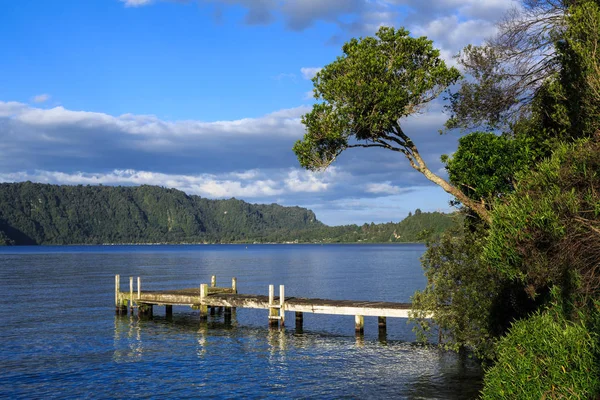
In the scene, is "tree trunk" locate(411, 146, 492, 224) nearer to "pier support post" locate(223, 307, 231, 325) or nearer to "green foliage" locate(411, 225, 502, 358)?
"green foliage" locate(411, 225, 502, 358)

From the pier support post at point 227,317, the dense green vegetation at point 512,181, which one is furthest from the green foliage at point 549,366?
the pier support post at point 227,317

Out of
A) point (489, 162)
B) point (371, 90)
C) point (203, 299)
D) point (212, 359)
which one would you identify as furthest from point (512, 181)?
point (203, 299)

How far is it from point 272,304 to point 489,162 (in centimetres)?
1982

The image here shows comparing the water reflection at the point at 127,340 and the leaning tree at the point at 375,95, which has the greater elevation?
the leaning tree at the point at 375,95

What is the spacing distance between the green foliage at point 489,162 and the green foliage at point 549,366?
702 centimetres

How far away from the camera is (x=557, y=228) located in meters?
13.7

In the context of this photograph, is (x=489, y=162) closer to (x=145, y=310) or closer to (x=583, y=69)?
(x=583, y=69)

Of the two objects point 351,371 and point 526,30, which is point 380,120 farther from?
point 351,371

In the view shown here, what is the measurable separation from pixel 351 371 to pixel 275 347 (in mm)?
6924

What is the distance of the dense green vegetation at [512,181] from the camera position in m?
13.5

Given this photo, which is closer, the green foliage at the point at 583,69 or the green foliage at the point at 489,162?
the green foliage at the point at 583,69

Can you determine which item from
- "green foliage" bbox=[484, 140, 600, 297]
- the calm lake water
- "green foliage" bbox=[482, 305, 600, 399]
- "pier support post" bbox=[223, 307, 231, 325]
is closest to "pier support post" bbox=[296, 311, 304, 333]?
the calm lake water

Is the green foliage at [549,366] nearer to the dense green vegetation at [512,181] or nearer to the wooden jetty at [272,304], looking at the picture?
the dense green vegetation at [512,181]

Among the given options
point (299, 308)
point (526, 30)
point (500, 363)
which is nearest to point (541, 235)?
point (500, 363)
